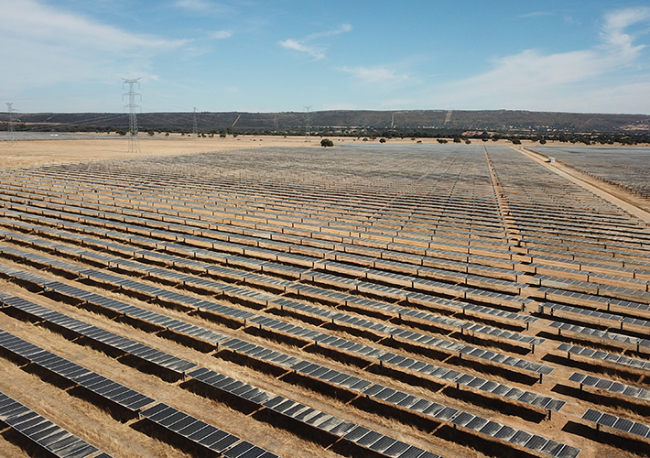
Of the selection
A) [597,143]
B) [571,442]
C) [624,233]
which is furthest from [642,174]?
[597,143]

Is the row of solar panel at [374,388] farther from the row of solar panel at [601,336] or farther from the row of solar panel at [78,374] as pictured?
the row of solar panel at [601,336]

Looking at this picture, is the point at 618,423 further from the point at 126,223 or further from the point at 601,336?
the point at 126,223

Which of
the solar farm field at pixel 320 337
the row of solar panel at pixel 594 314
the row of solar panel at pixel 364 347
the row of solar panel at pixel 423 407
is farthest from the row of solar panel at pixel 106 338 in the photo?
the row of solar panel at pixel 594 314

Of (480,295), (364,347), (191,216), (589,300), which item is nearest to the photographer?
(364,347)

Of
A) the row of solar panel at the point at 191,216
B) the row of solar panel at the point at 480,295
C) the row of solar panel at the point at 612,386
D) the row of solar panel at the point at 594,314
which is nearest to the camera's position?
the row of solar panel at the point at 612,386

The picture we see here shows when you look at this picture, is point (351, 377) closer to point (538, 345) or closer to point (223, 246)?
point (538, 345)

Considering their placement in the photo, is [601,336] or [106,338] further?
[601,336]

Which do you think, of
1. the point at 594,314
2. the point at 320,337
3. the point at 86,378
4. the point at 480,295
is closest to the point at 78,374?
the point at 86,378
